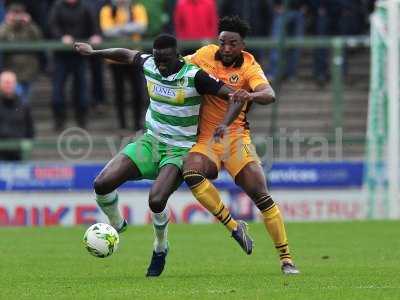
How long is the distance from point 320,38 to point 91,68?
4174 millimetres

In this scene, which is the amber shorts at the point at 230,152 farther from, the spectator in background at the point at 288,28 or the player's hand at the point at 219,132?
the spectator in background at the point at 288,28

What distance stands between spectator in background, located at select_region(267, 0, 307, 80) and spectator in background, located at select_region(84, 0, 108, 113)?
120 inches

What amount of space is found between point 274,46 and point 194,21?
152 cm

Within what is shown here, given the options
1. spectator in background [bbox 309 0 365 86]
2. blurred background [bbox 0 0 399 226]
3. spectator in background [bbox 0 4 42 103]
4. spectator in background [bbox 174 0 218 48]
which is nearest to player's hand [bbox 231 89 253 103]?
blurred background [bbox 0 0 399 226]

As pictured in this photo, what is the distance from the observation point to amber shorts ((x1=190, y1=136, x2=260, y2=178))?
12.6m

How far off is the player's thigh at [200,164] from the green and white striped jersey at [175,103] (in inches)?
5.8

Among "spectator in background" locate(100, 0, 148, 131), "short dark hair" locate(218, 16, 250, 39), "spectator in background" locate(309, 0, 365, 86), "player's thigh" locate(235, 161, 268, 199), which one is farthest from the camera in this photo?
"spectator in background" locate(309, 0, 365, 86)

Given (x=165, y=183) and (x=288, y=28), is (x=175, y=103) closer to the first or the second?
(x=165, y=183)

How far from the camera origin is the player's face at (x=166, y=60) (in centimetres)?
1209

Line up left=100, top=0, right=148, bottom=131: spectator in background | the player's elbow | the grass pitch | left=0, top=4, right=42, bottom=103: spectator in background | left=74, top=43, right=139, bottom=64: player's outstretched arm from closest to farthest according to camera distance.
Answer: the grass pitch, the player's elbow, left=74, top=43, right=139, bottom=64: player's outstretched arm, left=100, top=0, right=148, bottom=131: spectator in background, left=0, top=4, right=42, bottom=103: spectator in background

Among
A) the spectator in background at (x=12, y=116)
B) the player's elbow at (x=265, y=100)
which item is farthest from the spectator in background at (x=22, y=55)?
the player's elbow at (x=265, y=100)

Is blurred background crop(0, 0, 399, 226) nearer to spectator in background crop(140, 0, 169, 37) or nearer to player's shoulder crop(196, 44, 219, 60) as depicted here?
spectator in background crop(140, 0, 169, 37)

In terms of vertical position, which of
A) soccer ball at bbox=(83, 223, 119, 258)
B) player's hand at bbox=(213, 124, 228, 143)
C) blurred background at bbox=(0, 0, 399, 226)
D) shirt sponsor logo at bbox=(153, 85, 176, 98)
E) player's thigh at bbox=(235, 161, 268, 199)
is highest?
shirt sponsor logo at bbox=(153, 85, 176, 98)

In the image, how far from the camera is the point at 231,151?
12664mm
